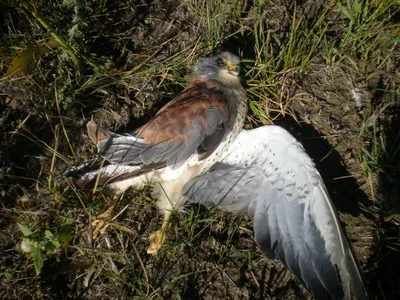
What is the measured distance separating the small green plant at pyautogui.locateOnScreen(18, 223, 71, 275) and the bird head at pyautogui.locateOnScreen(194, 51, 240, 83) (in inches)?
63.9

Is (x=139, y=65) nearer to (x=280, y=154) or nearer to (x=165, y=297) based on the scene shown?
(x=280, y=154)

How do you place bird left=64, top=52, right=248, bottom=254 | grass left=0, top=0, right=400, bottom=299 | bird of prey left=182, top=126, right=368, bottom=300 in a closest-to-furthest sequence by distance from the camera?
bird of prey left=182, top=126, right=368, bottom=300 → bird left=64, top=52, right=248, bottom=254 → grass left=0, top=0, right=400, bottom=299

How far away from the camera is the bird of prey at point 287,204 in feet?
8.38

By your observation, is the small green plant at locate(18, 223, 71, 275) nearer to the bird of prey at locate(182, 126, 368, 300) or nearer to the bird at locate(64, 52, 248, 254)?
the bird at locate(64, 52, 248, 254)

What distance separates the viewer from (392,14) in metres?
3.33

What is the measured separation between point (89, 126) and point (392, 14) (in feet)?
8.71

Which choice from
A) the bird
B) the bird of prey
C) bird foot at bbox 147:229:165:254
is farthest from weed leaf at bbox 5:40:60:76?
bird foot at bbox 147:229:165:254

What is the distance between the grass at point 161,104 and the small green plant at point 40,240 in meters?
0.01

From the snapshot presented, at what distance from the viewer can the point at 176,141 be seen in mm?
2768

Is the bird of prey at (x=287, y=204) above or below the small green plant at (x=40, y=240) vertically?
above

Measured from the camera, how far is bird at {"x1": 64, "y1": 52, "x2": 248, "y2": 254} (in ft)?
9.06

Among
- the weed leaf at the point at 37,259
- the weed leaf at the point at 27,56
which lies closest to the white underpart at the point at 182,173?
the weed leaf at the point at 37,259

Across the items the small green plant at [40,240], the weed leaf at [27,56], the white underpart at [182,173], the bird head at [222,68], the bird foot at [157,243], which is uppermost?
the bird head at [222,68]

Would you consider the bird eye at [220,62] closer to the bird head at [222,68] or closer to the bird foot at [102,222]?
the bird head at [222,68]
